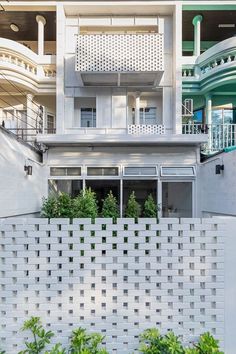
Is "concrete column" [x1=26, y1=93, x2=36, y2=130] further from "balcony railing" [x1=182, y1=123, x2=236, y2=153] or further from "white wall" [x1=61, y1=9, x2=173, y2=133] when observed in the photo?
"balcony railing" [x1=182, y1=123, x2=236, y2=153]

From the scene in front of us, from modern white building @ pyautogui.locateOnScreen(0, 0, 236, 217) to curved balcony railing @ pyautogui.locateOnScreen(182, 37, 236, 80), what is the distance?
0.04 metres

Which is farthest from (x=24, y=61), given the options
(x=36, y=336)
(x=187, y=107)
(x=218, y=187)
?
(x=36, y=336)

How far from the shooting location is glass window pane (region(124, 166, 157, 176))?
29.6ft

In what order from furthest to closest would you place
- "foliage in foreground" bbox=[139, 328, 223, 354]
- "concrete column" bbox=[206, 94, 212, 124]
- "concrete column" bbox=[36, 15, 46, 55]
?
1. "concrete column" bbox=[206, 94, 212, 124]
2. "concrete column" bbox=[36, 15, 46, 55]
3. "foliage in foreground" bbox=[139, 328, 223, 354]

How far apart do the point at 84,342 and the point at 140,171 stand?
655 centimetres

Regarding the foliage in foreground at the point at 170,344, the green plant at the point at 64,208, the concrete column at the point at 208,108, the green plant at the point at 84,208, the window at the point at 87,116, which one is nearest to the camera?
the foliage in foreground at the point at 170,344

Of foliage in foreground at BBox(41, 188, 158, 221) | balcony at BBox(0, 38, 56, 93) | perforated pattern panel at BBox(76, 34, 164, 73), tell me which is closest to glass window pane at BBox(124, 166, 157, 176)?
foliage in foreground at BBox(41, 188, 158, 221)

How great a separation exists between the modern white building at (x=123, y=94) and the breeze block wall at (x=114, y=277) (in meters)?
5.58

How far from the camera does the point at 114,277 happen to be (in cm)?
317

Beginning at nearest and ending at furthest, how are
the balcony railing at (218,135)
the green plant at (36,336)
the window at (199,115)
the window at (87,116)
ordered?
the green plant at (36,336), the balcony railing at (218,135), the window at (87,116), the window at (199,115)

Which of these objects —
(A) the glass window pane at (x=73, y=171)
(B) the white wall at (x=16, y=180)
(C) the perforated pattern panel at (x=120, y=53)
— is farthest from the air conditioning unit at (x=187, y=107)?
(B) the white wall at (x=16, y=180)

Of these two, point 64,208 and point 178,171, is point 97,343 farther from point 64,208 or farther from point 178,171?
point 178,171

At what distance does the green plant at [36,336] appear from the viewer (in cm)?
301

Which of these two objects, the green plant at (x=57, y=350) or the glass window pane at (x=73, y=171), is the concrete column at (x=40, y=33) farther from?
the green plant at (x=57, y=350)
